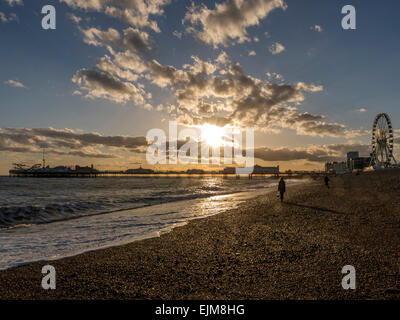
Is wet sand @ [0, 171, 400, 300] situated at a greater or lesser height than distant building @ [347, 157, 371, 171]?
lesser

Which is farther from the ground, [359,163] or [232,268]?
[359,163]

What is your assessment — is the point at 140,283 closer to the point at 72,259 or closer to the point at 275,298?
the point at 275,298

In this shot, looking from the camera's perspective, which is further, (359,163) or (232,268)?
(359,163)

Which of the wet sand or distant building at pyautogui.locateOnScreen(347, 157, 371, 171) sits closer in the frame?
the wet sand

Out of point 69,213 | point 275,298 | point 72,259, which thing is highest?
point 275,298

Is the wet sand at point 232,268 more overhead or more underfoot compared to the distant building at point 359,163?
more underfoot

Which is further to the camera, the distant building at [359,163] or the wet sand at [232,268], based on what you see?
the distant building at [359,163]

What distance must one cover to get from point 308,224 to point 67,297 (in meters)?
9.03

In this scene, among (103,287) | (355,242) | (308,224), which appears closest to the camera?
(103,287)
